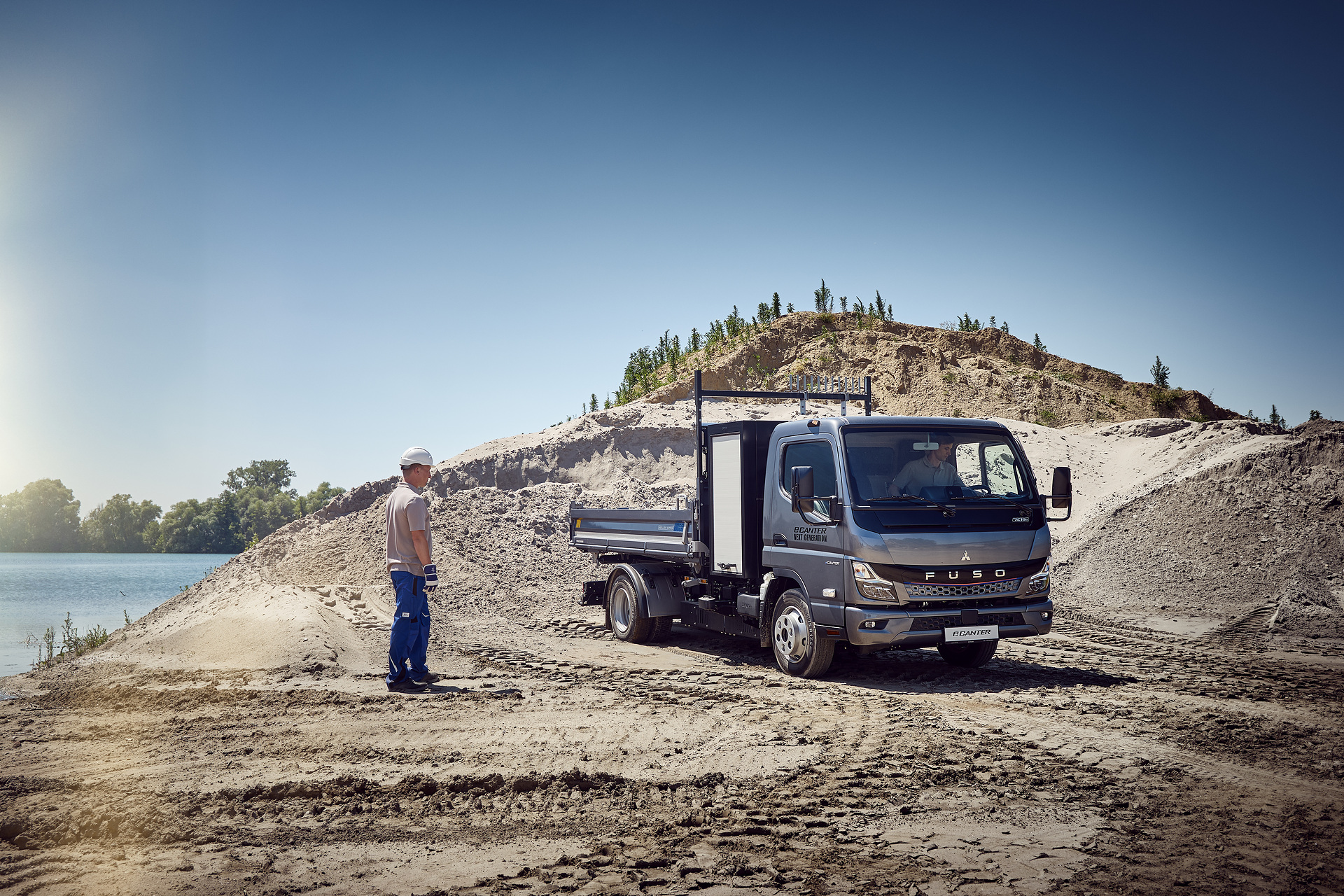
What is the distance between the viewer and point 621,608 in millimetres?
12375

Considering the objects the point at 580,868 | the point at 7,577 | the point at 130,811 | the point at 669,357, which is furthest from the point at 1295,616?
the point at 7,577

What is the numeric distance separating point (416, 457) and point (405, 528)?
0.78 m

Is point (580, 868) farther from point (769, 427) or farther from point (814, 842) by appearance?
point (769, 427)

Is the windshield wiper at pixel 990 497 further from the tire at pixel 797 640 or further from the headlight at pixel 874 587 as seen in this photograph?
the tire at pixel 797 640

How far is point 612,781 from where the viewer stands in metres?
5.79

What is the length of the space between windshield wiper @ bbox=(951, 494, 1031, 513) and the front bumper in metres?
1.01

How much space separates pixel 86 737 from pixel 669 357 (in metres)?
43.1

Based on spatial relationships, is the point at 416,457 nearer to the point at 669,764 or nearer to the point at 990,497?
the point at 669,764

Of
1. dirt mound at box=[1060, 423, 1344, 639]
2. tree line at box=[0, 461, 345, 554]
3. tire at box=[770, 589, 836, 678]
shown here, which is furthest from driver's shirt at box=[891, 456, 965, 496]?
tree line at box=[0, 461, 345, 554]

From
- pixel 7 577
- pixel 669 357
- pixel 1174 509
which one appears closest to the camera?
pixel 1174 509

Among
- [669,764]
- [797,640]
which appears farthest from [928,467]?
[669,764]

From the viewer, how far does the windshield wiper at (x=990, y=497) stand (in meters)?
8.98

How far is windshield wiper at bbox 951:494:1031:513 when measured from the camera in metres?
8.98

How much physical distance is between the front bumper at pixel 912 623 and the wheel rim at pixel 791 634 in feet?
2.26
